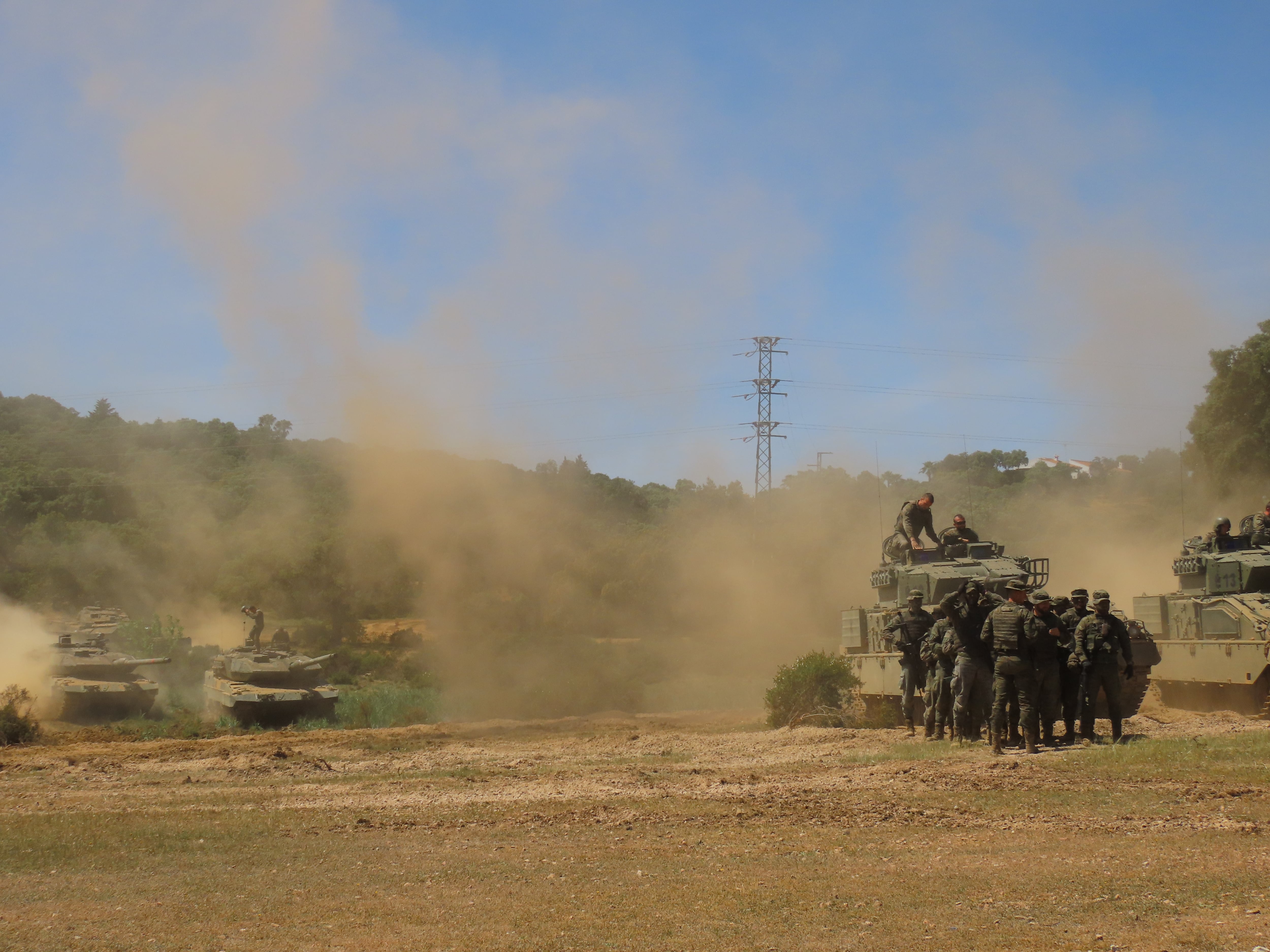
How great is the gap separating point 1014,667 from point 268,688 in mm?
16583

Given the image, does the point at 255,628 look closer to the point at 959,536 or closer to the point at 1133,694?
the point at 959,536

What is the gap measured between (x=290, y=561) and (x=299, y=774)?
26.1 meters

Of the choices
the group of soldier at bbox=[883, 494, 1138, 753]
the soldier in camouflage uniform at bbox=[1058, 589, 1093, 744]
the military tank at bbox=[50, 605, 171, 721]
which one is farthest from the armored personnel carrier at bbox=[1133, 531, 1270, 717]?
the military tank at bbox=[50, 605, 171, 721]

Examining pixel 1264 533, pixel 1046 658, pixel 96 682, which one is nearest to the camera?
pixel 1046 658

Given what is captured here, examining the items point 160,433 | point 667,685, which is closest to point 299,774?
point 667,685

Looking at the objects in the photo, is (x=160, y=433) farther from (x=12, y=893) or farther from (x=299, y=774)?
(x=12, y=893)

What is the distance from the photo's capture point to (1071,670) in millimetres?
13102

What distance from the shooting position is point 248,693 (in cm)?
2328

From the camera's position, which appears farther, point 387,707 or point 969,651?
point 387,707

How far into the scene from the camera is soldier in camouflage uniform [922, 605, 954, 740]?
14.3 meters

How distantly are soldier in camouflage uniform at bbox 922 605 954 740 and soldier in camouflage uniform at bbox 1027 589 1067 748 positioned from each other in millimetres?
1260

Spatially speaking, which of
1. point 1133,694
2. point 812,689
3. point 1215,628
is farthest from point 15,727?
point 1215,628

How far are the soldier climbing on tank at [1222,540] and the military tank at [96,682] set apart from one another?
848 inches

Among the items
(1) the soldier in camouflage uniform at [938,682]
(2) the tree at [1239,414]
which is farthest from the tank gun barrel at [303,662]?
(2) the tree at [1239,414]
